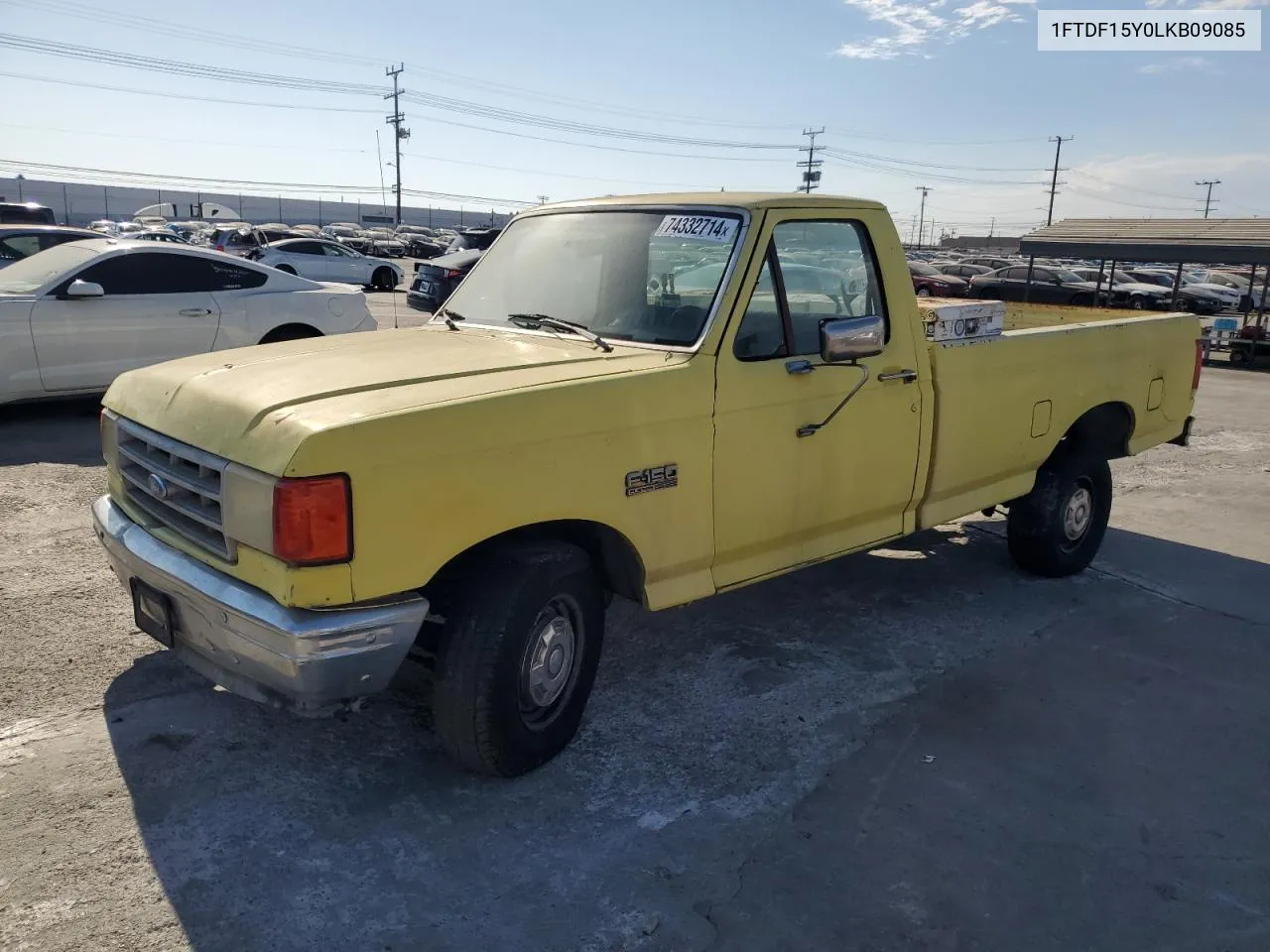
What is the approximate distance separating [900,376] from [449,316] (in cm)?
208

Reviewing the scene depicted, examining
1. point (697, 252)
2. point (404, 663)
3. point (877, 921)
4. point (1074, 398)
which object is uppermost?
point (697, 252)

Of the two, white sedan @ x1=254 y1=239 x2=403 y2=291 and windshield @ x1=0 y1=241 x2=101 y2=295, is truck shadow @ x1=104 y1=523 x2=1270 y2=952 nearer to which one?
windshield @ x1=0 y1=241 x2=101 y2=295

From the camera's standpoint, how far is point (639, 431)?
335 centimetres

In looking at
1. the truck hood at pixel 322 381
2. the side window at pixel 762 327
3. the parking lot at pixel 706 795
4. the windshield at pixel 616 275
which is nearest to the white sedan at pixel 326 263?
the parking lot at pixel 706 795

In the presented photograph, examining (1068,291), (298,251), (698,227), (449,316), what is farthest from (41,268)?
(1068,291)

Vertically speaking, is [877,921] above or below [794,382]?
below

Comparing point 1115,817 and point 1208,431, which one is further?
point 1208,431

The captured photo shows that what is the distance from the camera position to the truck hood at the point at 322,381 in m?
2.87

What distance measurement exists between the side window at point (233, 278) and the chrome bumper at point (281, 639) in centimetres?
651

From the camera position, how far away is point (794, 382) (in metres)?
3.87

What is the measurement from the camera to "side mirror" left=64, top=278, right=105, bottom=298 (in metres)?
7.88

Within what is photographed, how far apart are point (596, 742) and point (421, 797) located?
2.31ft

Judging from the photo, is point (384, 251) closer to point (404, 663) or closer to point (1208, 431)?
point (1208, 431)

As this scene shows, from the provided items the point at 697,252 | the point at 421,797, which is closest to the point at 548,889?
the point at 421,797
